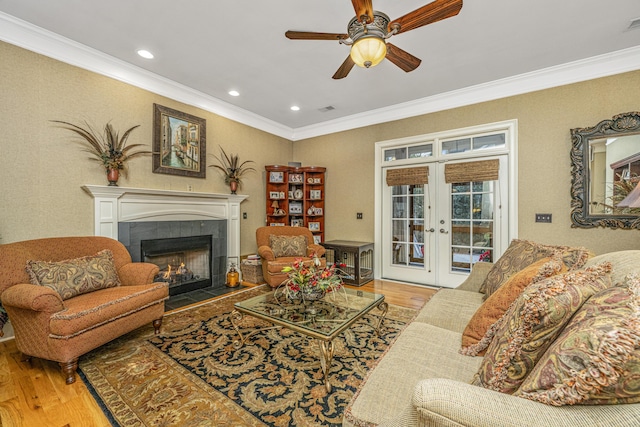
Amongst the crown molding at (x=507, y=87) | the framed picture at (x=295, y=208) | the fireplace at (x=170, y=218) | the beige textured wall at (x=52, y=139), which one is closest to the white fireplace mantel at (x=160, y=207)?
the fireplace at (x=170, y=218)

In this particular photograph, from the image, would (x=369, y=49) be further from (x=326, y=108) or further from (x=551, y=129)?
(x=551, y=129)

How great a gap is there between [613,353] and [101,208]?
12.7 ft

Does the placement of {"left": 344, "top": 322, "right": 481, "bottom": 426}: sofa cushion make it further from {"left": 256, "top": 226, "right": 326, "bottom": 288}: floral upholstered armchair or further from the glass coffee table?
{"left": 256, "top": 226, "right": 326, "bottom": 288}: floral upholstered armchair

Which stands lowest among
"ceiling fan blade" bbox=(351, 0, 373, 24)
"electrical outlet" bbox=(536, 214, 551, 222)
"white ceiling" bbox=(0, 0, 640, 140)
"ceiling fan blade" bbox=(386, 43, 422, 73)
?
"electrical outlet" bbox=(536, 214, 551, 222)

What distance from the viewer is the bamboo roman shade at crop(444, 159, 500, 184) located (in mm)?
3629

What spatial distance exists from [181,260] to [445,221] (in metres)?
3.89

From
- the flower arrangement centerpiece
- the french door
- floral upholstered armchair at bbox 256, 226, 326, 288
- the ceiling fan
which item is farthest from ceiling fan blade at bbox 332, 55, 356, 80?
floral upholstered armchair at bbox 256, 226, 326, 288

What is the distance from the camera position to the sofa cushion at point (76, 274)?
82.0 inches

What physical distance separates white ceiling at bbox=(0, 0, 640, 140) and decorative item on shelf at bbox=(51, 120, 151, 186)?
2.21 ft

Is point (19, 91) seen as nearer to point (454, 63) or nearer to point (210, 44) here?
point (210, 44)

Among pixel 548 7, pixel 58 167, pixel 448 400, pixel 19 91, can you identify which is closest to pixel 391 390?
pixel 448 400

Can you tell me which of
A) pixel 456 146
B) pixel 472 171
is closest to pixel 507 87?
pixel 456 146

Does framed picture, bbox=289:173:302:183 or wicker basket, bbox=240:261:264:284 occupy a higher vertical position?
framed picture, bbox=289:173:302:183

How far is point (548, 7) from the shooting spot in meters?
2.26
